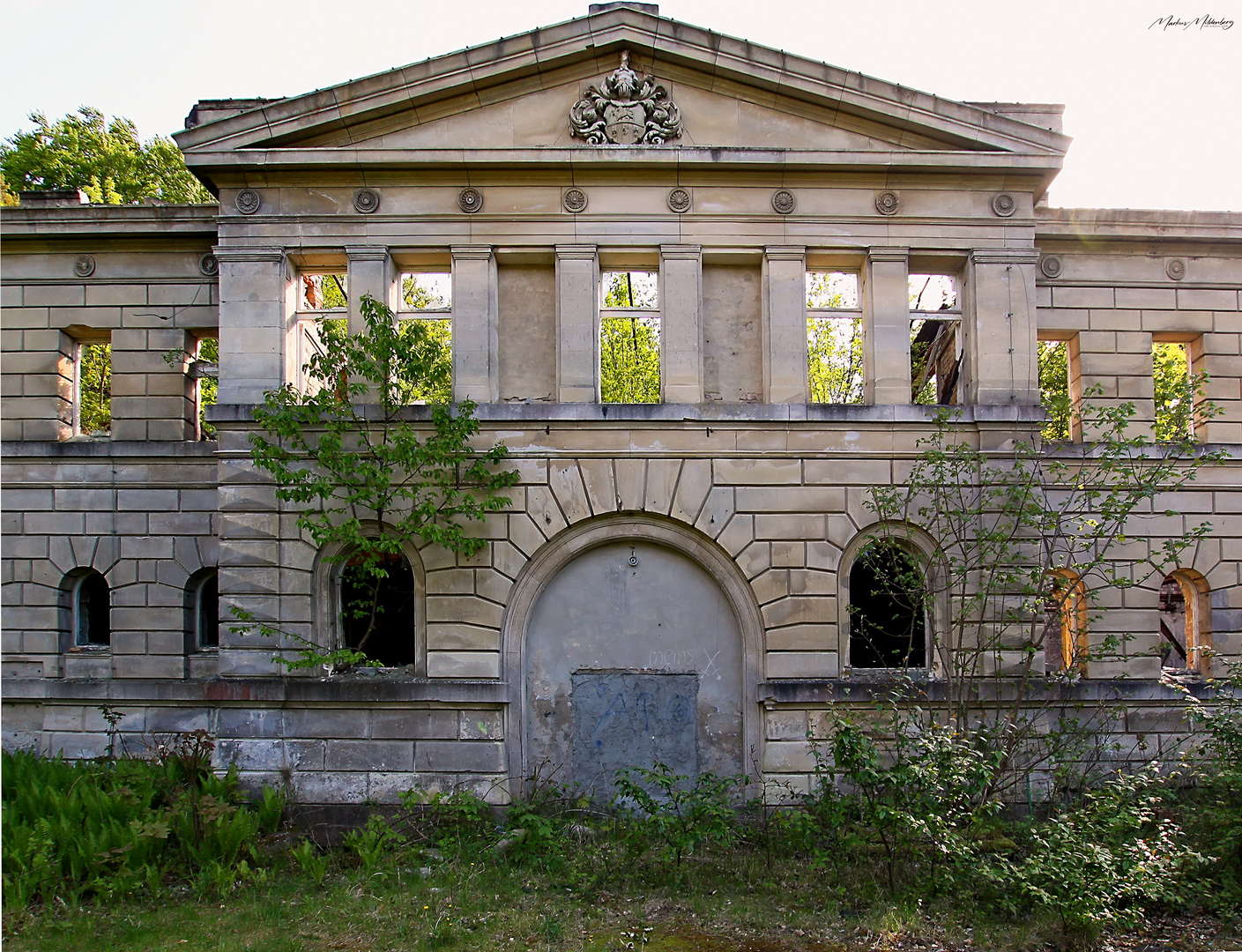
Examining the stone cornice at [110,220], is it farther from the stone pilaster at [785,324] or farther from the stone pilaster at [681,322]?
the stone pilaster at [785,324]

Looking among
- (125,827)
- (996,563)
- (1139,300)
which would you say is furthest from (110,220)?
(1139,300)

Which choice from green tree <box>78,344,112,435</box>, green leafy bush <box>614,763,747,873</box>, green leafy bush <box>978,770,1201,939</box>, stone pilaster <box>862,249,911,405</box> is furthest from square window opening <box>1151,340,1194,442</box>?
green tree <box>78,344,112,435</box>

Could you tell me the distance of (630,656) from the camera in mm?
11109

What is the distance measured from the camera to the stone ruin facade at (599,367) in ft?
35.9

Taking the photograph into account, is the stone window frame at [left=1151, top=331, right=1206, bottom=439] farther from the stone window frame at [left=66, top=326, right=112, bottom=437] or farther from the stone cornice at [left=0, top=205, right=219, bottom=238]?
the stone window frame at [left=66, top=326, right=112, bottom=437]

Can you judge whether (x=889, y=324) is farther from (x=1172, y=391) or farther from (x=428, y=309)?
(x=428, y=309)

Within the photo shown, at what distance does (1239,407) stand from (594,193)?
1104 cm

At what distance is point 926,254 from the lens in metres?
11.6

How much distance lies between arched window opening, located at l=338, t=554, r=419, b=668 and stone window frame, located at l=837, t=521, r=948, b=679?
606 cm

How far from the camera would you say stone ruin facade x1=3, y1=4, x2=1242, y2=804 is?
1094 cm

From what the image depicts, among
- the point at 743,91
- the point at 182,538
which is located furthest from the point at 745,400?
the point at 182,538

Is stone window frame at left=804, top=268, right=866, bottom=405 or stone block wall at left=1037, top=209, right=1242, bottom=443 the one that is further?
stone block wall at left=1037, top=209, right=1242, bottom=443

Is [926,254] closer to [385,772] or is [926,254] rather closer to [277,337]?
[277,337]

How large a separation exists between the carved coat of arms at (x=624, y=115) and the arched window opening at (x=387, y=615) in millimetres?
6702
